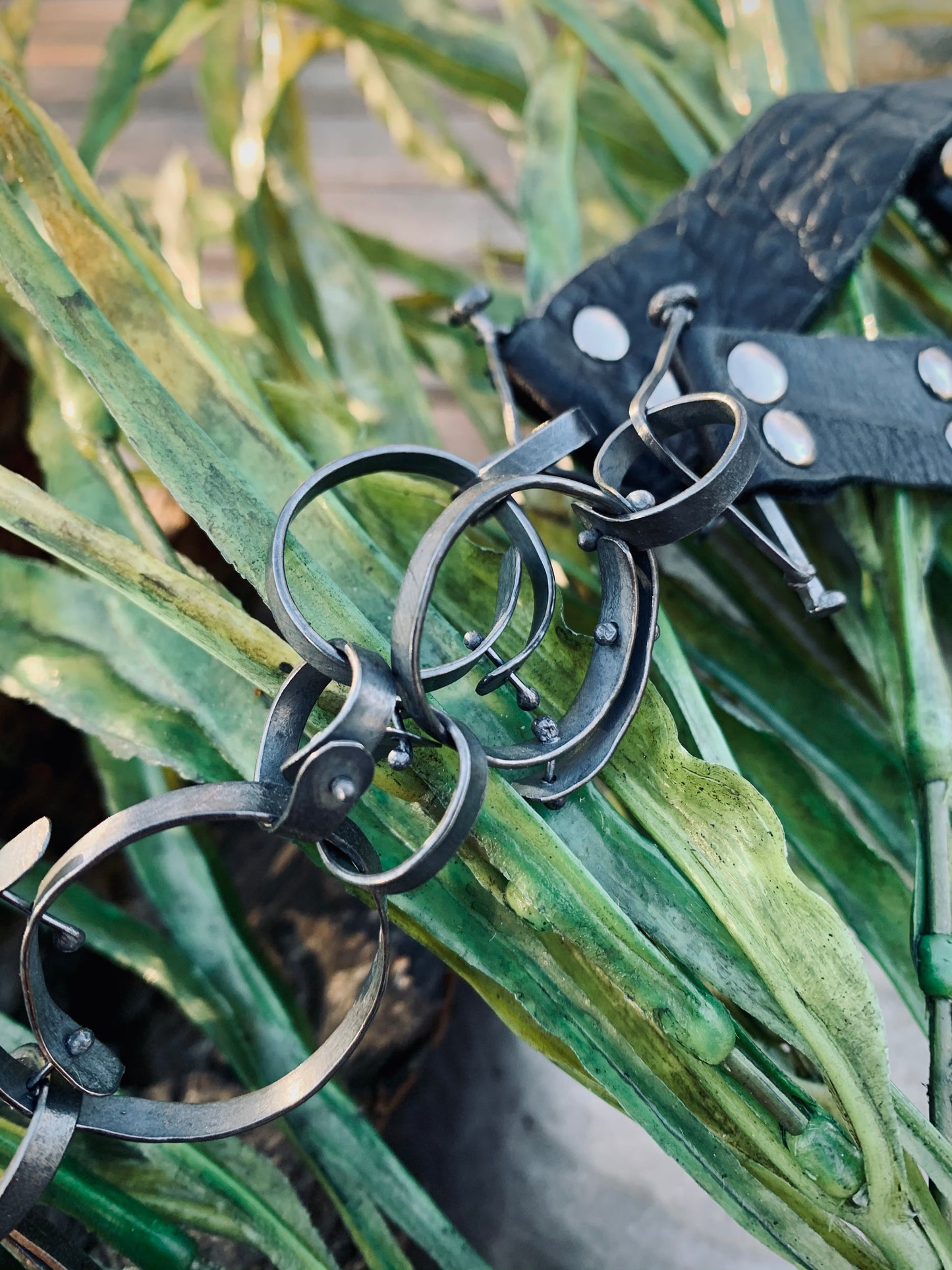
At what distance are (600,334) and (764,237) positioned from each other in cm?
8

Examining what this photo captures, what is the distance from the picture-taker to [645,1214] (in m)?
0.33

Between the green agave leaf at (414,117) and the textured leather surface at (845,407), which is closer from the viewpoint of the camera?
the textured leather surface at (845,407)

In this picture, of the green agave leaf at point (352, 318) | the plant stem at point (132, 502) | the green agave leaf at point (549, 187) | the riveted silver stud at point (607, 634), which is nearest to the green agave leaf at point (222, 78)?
the green agave leaf at point (352, 318)

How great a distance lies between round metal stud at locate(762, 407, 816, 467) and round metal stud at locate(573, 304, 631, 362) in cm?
6

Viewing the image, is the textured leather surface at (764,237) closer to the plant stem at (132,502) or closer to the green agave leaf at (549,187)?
the green agave leaf at (549,187)

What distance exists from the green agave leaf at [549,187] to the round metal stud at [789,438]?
4.7 inches

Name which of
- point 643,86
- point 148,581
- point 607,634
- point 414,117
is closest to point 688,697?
point 607,634

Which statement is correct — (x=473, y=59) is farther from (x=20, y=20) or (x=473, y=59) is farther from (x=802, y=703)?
(x=802, y=703)

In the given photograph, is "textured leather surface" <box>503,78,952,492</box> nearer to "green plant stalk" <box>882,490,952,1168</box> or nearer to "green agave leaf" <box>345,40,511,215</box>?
"green plant stalk" <box>882,490,952,1168</box>

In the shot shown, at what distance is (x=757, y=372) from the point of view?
12.3 inches

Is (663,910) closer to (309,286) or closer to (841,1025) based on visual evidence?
(841,1025)

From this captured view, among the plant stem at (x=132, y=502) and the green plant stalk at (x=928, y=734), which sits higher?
the plant stem at (x=132, y=502)

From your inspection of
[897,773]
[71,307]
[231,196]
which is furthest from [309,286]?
[897,773]

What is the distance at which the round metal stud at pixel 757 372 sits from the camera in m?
0.31
